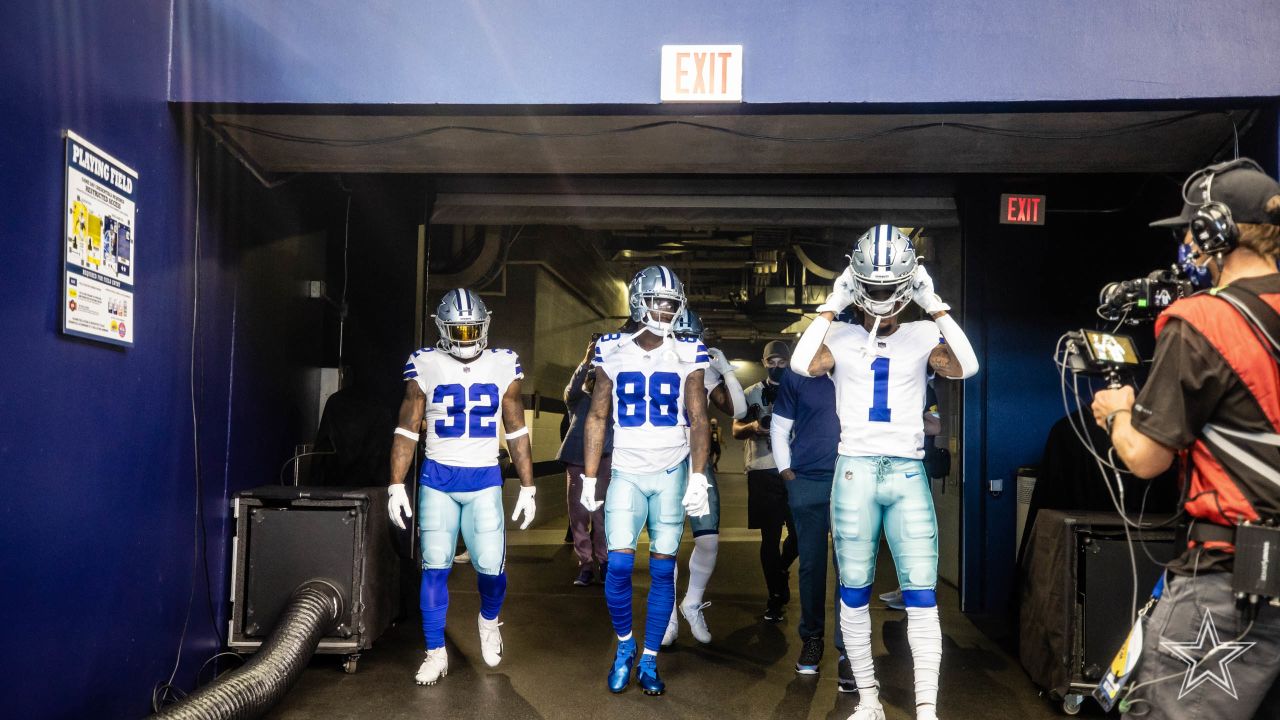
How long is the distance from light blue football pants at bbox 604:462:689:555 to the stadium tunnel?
81cm

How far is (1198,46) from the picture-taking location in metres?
4.36

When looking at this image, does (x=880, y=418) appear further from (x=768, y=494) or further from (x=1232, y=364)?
(x=768, y=494)

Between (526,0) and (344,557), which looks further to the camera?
(344,557)

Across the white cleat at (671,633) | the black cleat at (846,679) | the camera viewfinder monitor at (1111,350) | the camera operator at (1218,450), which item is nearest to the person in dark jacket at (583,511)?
the white cleat at (671,633)

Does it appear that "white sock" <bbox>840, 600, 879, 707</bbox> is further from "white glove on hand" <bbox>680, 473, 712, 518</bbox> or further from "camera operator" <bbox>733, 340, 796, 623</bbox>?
"camera operator" <bbox>733, 340, 796, 623</bbox>

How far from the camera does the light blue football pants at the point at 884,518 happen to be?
163 inches

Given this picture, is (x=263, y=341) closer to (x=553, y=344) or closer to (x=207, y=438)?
(x=207, y=438)

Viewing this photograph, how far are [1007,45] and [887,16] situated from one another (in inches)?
22.9

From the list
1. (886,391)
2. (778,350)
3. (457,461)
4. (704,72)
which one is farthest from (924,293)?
(457,461)

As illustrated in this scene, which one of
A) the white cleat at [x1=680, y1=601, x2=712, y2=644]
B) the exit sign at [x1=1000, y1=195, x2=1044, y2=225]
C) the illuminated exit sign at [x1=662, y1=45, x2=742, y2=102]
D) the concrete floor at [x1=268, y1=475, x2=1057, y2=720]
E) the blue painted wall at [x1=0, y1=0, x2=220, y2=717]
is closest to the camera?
the blue painted wall at [x1=0, y1=0, x2=220, y2=717]

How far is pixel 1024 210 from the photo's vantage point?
6.24m

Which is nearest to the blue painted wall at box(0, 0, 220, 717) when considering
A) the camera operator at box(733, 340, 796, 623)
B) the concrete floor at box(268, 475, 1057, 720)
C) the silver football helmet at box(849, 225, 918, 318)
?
the concrete floor at box(268, 475, 1057, 720)

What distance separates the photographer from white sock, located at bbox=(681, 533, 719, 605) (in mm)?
5848

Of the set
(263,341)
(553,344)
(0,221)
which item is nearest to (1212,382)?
(0,221)
